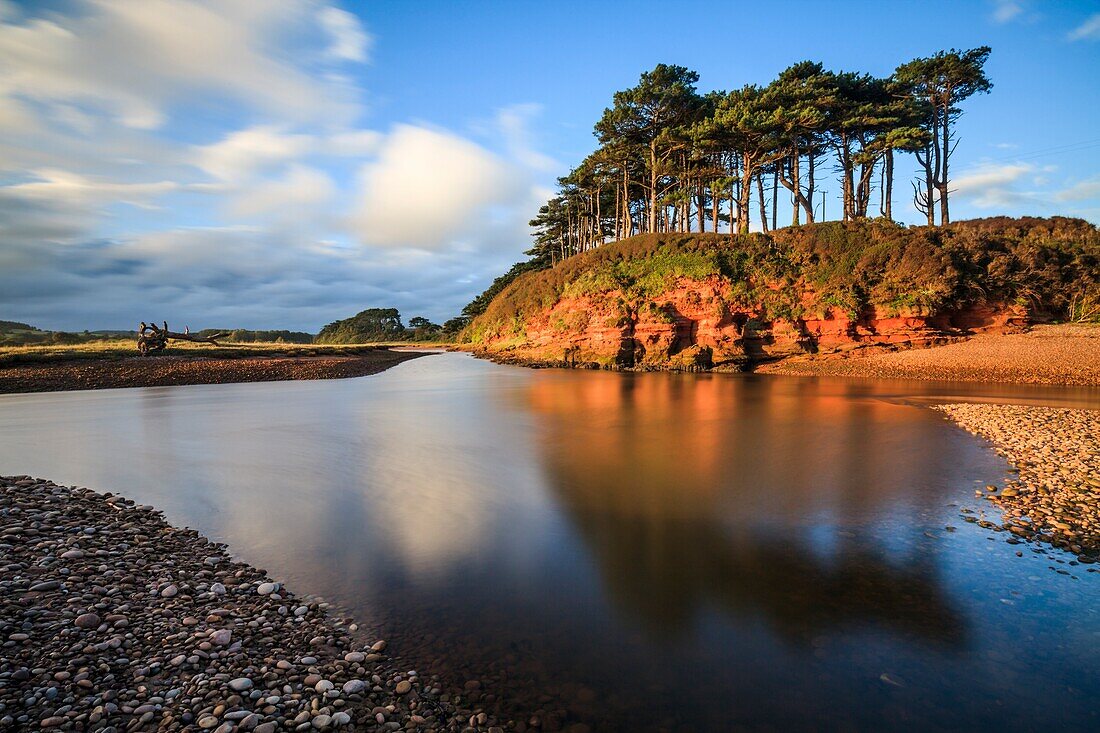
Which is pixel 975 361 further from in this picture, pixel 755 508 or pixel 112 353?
pixel 112 353

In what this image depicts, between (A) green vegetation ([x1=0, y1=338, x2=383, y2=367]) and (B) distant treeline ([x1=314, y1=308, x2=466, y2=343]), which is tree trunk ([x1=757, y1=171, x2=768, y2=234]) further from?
(B) distant treeline ([x1=314, y1=308, x2=466, y2=343])

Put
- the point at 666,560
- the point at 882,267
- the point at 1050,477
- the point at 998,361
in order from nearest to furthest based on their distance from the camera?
the point at 666,560 < the point at 1050,477 < the point at 998,361 < the point at 882,267

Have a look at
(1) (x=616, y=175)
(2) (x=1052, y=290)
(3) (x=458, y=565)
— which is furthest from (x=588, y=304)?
(3) (x=458, y=565)

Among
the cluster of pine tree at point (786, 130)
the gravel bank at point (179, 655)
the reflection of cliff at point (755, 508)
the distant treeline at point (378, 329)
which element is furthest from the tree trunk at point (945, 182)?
the distant treeline at point (378, 329)

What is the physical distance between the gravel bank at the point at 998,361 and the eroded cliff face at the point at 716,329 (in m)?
1.57

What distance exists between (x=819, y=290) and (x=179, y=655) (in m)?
36.4

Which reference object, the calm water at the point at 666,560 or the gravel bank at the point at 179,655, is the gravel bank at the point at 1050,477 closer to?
the calm water at the point at 666,560

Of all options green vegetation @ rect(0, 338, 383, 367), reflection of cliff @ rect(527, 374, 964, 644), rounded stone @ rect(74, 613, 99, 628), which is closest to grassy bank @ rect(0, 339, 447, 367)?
green vegetation @ rect(0, 338, 383, 367)

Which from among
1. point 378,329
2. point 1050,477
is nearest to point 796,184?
point 1050,477

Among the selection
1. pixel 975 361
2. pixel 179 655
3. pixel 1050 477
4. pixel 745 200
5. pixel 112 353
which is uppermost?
pixel 745 200

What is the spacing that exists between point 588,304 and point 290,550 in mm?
36926

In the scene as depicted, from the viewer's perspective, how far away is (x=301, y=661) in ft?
12.4

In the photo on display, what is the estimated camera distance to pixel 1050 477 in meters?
8.03

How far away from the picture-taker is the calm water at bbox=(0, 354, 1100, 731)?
3705 mm
